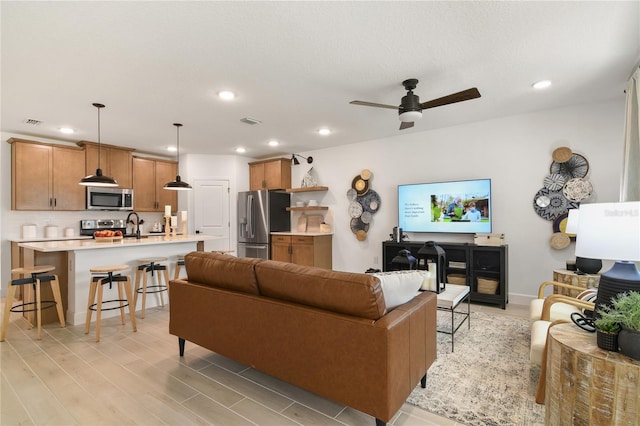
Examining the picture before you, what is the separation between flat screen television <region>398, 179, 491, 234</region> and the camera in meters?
4.43

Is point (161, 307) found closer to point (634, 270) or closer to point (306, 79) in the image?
point (306, 79)

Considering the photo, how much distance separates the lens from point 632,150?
9.73 feet

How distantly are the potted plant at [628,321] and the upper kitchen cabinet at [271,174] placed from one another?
18.5 feet

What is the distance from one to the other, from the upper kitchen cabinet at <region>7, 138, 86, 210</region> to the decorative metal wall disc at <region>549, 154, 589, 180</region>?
7339mm

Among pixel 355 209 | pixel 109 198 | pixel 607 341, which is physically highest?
pixel 109 198

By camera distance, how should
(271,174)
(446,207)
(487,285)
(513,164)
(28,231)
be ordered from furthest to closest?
(271,174)
(28,231)
(446,207)
(513,164)
(487,285)

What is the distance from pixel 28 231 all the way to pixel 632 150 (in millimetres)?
7943

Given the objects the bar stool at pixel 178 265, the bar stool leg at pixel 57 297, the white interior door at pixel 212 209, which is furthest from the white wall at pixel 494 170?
the bar stool at pixel 178 265

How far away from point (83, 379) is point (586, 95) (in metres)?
5.64

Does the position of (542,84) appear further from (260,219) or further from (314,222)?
(260,219)

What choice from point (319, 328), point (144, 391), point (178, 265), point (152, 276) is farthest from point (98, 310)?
point (319, 328)

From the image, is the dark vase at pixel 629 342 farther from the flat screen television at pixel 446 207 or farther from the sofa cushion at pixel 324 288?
the flat screen television at pixel 446 207

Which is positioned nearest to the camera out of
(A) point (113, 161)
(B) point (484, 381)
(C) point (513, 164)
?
(B) point (484, 381)

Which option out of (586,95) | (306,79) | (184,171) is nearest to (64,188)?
(184,171)
